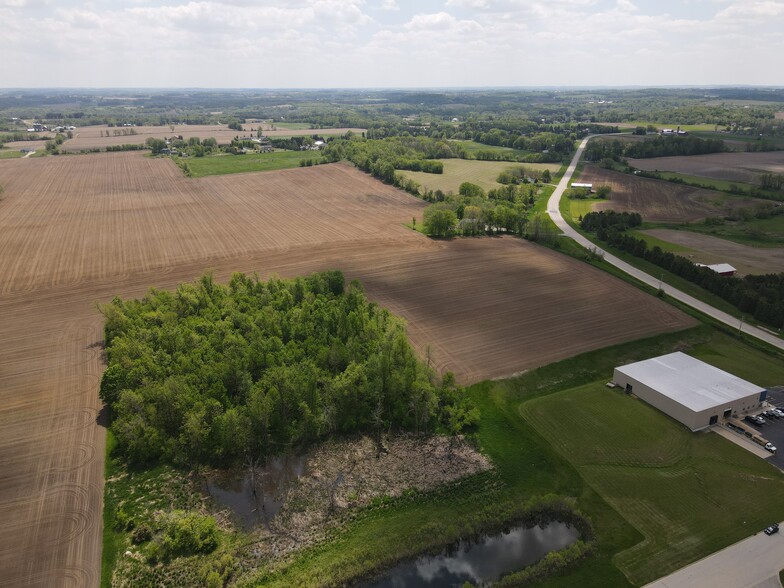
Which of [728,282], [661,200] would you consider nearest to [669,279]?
[728,282]

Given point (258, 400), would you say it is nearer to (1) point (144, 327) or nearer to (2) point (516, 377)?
(1) point (144, 327)

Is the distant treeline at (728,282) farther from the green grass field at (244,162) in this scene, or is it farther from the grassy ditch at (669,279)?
the green grass field at (244,162)

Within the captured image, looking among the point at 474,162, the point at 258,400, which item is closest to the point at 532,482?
the point at 258,400

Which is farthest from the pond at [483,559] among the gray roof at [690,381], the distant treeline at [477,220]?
the distant treeline at [477,220]

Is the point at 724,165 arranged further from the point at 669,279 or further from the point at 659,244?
the point at 669,279

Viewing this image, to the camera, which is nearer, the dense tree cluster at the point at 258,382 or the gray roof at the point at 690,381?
the dense tree cluster at the point at 258,382
